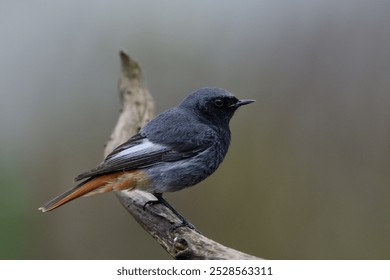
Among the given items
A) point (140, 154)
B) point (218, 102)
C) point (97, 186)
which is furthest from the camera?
point (218, 102)

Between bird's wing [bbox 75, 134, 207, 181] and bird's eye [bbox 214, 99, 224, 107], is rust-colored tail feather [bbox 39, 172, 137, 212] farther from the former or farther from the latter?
bird's eye [bbox 214, 99, 224, 107]

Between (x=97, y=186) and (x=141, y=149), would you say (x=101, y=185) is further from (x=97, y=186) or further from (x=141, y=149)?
(x=141, y=149)

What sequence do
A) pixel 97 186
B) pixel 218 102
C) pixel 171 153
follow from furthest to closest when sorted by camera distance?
pixel 218 102, pixel 171 153, pixel 97 186

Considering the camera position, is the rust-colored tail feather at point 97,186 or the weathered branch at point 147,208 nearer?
the weathered branch at point 147,208

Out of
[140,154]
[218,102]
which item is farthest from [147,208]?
[218,102]

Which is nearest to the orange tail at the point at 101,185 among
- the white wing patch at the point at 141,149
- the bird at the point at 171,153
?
the bird at the point at 171,153

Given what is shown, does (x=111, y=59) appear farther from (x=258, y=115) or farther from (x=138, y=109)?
(x=258, y=115)

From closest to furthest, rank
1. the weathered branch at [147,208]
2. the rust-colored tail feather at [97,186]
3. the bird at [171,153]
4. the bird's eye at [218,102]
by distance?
1. the weathered branch at [147,208]
2. the rust-colored tail feather at [97,186]
3. the bird at [171,153]
4. the bird's eye at [218,102]

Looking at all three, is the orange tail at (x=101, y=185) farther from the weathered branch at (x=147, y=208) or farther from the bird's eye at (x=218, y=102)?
the bird's eye at (x=218, y=102)
